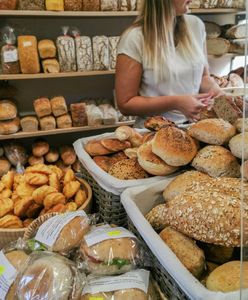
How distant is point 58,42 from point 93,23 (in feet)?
1.56

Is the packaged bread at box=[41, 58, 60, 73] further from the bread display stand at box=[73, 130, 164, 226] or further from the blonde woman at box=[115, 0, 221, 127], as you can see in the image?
the bread display stand at box=[73, 130, 164, 226]

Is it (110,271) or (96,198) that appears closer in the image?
(110,271)

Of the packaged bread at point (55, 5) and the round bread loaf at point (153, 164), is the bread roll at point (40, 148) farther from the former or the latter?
the round bread loaf at point (153, 164)

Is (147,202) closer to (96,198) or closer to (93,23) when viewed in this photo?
(96,198)

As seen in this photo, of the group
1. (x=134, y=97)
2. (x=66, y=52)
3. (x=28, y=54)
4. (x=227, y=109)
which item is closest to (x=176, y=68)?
(x=134, y=97)

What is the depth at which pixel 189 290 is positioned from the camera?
1.72ft

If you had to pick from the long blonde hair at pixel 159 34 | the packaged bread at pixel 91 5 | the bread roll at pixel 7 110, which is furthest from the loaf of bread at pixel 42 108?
the long blonde hair at pixel 159 34

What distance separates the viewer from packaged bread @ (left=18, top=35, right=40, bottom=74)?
197 cm

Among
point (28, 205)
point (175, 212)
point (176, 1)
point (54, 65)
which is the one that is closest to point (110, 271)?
point (175, 212)

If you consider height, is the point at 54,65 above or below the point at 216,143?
above

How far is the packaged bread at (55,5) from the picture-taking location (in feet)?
6.52

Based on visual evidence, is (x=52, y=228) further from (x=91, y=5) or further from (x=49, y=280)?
(x=91, y=5)

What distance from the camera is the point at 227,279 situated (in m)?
0.54

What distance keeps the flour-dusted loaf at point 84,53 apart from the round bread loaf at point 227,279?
1791 mm
